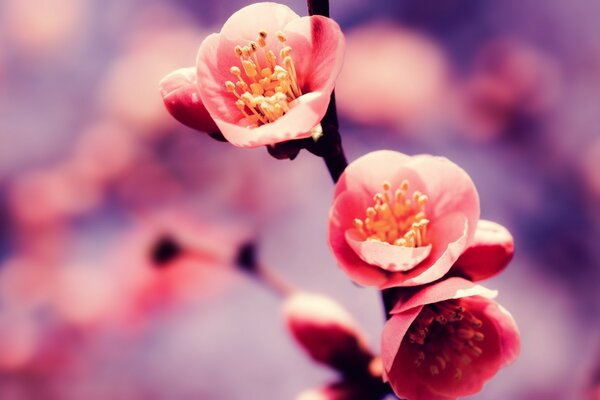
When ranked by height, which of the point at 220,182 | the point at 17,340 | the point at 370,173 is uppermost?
the point at 370,173

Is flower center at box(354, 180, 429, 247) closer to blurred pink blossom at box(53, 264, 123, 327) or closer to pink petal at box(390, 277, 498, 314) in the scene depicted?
pink petal at box(390, 277, 498, 314)

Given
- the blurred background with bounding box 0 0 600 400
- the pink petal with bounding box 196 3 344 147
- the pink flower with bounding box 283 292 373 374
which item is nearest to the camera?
→ the pink petal with bounding box 196 3 344 147

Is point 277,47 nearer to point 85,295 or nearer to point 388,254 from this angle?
point 388,254

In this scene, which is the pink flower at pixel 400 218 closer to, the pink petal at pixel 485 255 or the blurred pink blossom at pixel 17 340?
the pink petal at pixel 485 255

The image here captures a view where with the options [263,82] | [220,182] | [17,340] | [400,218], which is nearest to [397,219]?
[400,218]

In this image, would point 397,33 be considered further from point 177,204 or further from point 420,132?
point 177,204

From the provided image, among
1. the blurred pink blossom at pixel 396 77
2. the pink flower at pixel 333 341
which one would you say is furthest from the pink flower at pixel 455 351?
the blurred pink blossom at pixel 396 77

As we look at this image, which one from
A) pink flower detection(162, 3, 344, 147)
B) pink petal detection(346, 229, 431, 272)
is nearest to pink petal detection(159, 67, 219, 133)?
pink flower detection(162, 3, 344, 147)
